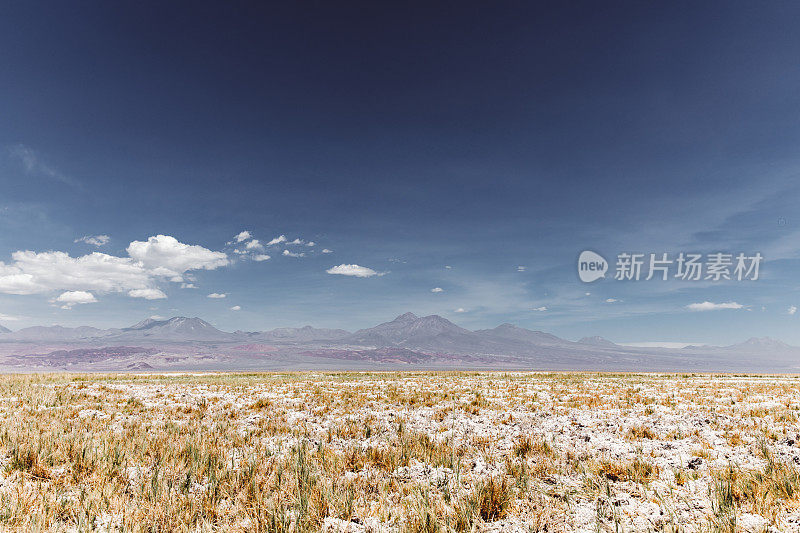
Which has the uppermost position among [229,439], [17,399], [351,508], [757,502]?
[757,502]

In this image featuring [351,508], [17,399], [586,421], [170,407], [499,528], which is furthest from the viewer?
[17,399]

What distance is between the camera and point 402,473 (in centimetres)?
726

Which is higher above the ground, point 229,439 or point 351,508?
point 351,508

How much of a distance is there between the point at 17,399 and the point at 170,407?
8.39 meters

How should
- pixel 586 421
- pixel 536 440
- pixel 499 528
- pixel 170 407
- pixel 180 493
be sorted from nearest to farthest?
pixel 499 528 → pixel 180 493 → pixel 536 440 → pixel 586 421 → pixel 170 407

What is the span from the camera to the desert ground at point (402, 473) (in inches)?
201

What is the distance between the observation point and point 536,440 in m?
9.70

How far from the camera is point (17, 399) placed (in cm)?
1700

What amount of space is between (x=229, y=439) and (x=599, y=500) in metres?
9.02

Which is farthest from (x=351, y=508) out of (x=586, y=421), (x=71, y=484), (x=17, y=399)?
(x=17, y=399)

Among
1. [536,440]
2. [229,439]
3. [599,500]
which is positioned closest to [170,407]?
[229,439]

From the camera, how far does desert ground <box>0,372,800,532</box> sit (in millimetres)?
5098

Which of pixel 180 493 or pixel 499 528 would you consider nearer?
pixel 499 528

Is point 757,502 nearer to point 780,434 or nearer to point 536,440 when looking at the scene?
point 536,440
